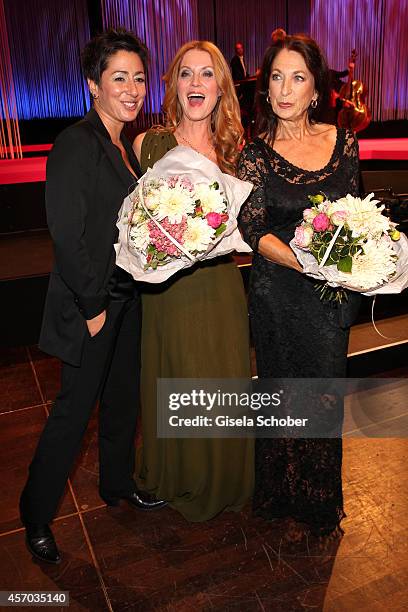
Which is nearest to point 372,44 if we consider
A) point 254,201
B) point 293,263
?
point 254,201

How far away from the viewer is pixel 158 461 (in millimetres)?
2258

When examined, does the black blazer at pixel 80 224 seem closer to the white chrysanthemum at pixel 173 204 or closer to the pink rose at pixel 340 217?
the white chrysanthemum at pixel 173 204

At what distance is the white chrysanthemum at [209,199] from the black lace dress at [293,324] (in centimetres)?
24

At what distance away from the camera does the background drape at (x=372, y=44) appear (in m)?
11.9

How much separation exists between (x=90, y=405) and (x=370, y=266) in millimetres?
1024

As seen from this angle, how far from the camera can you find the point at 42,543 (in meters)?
2.01

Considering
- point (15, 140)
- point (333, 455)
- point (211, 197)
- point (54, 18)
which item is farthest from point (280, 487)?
point (54, 18)

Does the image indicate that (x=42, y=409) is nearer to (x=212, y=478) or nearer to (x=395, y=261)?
(x=212, y=478)

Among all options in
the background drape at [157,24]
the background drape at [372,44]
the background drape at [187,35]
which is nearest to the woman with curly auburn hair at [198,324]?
the background drape at [187,35]

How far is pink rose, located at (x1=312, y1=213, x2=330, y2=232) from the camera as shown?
1591 millimetres

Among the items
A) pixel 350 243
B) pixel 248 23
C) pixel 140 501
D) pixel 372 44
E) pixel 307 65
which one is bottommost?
pixel 140 501

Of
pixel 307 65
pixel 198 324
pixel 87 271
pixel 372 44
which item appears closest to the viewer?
pixel 87 271

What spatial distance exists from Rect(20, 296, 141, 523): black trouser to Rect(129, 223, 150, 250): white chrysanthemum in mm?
336

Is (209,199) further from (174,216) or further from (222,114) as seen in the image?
(222,114)
